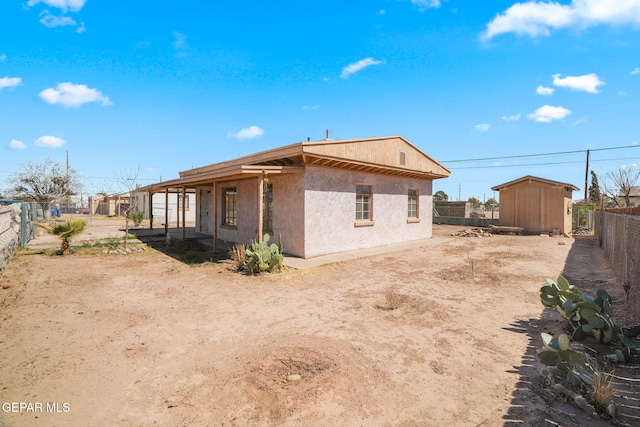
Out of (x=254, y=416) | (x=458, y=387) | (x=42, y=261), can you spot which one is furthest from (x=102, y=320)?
(x=42, y=261)

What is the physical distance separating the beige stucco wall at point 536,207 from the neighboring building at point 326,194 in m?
7.35

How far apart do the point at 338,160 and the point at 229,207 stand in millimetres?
6406

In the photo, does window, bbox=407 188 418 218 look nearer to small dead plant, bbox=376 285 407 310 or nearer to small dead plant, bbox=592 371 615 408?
small dead plant, bbox=376 285 407 310

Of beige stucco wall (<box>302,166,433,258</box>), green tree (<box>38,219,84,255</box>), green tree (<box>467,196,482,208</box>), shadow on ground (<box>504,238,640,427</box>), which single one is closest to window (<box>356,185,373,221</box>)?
beige stucco wall (<box>302,166,433,258</box>)

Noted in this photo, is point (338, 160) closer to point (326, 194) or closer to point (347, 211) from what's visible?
point (326, 194)

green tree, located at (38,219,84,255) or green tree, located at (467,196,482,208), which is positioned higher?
green tree, located at (467,196,482,208)

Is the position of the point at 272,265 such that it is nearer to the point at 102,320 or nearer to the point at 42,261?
the point at 102,320

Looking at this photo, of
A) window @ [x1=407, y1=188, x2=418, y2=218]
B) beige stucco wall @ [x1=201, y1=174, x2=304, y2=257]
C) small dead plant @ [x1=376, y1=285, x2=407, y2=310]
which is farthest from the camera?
window @ [x1=407, y1=188, x2=418, y2=218]

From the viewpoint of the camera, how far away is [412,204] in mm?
15688

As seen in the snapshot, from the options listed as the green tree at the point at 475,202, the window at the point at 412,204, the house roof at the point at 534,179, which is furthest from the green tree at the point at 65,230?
the green tree at the point at 475,202

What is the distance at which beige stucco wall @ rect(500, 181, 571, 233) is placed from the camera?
61.8 ft

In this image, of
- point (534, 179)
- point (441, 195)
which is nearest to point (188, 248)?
point (534, 179)

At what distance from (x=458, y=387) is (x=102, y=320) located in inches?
→ 209

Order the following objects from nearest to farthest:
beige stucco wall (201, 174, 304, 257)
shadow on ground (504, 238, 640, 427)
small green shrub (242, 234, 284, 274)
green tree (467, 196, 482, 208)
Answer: shadow on ground (504, 238, 640, 427) < small green shrub (242, 234, 284, 274) < beige stucco wall (201, 174, 304, 257) < green tree (467, 196, 482, 208)
